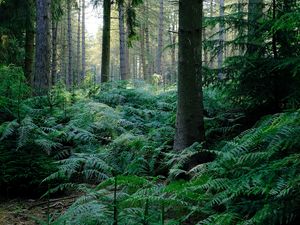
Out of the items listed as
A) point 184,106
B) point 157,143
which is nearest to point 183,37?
point 184,106

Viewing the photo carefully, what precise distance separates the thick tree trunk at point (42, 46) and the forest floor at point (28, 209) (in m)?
5.14

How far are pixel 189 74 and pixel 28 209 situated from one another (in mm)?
2721

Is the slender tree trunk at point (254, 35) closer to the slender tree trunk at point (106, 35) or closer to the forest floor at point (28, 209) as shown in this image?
the forest floor at point (28, 209)

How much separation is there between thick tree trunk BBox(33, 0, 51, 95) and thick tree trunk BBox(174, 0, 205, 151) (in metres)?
5.41

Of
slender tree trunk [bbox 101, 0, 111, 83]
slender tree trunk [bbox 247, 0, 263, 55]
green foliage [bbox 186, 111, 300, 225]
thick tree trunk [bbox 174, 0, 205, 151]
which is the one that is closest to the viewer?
green foliage [bbox 186, 111, 300, 225]

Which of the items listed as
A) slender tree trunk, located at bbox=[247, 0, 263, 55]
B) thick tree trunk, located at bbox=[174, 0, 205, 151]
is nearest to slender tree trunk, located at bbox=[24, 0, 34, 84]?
thick tree trunk, located at bbox=[174, 0, 205, 151]

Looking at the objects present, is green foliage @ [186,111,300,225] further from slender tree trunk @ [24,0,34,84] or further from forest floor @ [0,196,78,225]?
slender tree trunk @ [24,0,34,84]

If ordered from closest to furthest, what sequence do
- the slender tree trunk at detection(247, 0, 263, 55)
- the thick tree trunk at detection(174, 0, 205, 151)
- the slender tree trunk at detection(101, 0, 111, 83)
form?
1. the thick tree trunk at detection(174, 0, 205, 151)
2. the slender tree trunk at detection(247, 0, 263, 55)
3. the slender tree trunk at detection(101, 0, 111, 83)

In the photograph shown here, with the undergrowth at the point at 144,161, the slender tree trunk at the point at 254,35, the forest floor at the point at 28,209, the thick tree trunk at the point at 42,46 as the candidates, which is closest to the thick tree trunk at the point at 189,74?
the undergrowth at the point at 144,161

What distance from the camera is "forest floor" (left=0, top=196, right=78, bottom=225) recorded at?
4316mm

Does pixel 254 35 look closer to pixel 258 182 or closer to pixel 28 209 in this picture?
pixel 258 182

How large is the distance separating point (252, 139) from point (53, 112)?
15.5 feet

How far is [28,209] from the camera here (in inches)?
184

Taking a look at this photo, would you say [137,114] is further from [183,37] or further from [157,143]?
[183,37]
